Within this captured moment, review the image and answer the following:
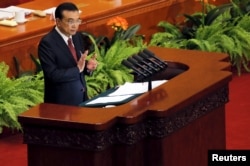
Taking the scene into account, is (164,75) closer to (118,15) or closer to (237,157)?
(237,157)

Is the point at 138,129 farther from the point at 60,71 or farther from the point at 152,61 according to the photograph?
the point at 60,71

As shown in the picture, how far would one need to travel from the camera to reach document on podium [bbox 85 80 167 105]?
528 centimetres

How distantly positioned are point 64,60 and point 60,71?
0.31ft

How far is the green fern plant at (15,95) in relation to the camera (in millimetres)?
6863

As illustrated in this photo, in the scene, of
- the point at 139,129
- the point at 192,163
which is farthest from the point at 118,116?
the point at 192,163

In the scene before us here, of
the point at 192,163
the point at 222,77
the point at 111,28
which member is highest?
the point at 111,28

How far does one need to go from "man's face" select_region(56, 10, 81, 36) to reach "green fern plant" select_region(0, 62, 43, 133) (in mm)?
1330

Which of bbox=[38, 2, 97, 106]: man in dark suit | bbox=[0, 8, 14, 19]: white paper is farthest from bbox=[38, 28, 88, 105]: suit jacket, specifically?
bbox=[0, 8, 14, 19]: white paper

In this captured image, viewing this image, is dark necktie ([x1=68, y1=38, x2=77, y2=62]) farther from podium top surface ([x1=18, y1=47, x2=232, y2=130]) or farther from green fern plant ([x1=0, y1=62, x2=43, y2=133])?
green fern plant ([x1=0, y1=62, x2=43, y2=133])

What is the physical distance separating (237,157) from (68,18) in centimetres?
113

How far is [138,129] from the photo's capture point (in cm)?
500

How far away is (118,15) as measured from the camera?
8.02 metres

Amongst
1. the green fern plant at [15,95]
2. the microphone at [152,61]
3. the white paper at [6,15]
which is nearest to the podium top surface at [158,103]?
the microphone at [152,61]

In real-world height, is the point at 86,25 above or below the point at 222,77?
above
